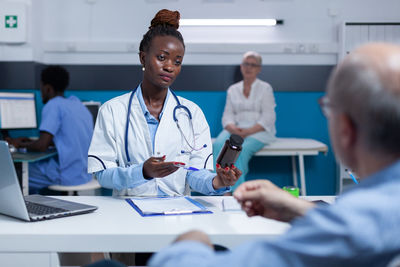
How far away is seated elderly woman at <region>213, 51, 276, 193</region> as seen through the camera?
13.1 ft

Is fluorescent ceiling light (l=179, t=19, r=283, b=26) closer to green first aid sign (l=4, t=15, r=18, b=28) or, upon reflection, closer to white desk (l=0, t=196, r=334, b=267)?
green first aid sign (l=4, t=15, r=18, b=28)

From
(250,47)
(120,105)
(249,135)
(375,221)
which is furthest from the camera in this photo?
(250,47)

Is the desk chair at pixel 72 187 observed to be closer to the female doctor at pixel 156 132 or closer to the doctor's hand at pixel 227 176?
the female doctor at pixel 156 132

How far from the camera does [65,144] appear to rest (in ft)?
10.3

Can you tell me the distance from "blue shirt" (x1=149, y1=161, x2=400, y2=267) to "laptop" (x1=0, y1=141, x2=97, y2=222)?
0.78m

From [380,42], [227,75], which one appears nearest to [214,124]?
[227,75]

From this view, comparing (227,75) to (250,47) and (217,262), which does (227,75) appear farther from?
(217,262)

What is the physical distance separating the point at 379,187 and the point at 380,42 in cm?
22

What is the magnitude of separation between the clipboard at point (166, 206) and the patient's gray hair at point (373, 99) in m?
0.80

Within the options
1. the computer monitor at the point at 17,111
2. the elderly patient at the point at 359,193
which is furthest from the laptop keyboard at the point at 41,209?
the computer monitor at the point at 17,111

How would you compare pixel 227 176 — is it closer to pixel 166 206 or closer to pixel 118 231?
pixel 166 206

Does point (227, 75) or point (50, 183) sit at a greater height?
point (227, 75)

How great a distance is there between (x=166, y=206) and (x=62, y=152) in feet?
6.44

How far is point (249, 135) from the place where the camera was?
12.8ft
